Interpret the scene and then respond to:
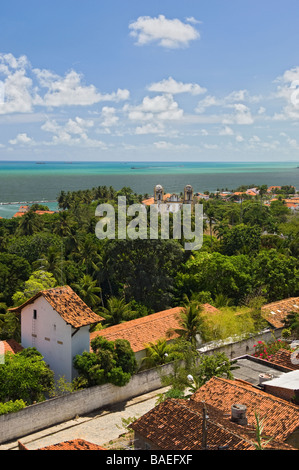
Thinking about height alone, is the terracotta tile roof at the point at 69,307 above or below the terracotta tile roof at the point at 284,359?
above

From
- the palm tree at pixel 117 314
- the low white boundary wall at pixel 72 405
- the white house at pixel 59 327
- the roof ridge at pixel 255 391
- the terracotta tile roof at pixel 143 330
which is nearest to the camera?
the roof ridge at pixel 255 391

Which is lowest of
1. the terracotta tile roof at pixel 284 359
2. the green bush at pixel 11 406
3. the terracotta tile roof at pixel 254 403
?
the green bush at pixel 11 406

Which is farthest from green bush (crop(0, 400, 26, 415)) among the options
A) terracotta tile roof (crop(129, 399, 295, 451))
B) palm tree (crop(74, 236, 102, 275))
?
palm tree (crop(74, 236, 102, 275))

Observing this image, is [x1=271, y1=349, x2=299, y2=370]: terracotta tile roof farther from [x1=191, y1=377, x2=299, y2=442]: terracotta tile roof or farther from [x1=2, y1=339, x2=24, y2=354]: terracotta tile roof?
[x1=2, y1=339, x2=24, y2=354]: terracotta tile roof

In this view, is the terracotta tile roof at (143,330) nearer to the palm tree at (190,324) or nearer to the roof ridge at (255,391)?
the palm tree at (190,324)

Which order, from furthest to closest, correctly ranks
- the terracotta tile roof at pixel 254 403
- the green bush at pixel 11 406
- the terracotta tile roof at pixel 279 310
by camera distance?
the terracotta tile roof at pixel 279 310, the green bush at pixel 11 406, the terracotta tile roof at pixel 254 403

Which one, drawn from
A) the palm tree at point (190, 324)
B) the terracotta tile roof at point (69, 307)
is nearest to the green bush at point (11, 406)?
the terracotta tile roof at point (69, 307)

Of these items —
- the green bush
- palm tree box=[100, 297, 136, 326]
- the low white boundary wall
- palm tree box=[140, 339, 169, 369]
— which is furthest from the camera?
palm tree box=[100, 297, 136, 326]
